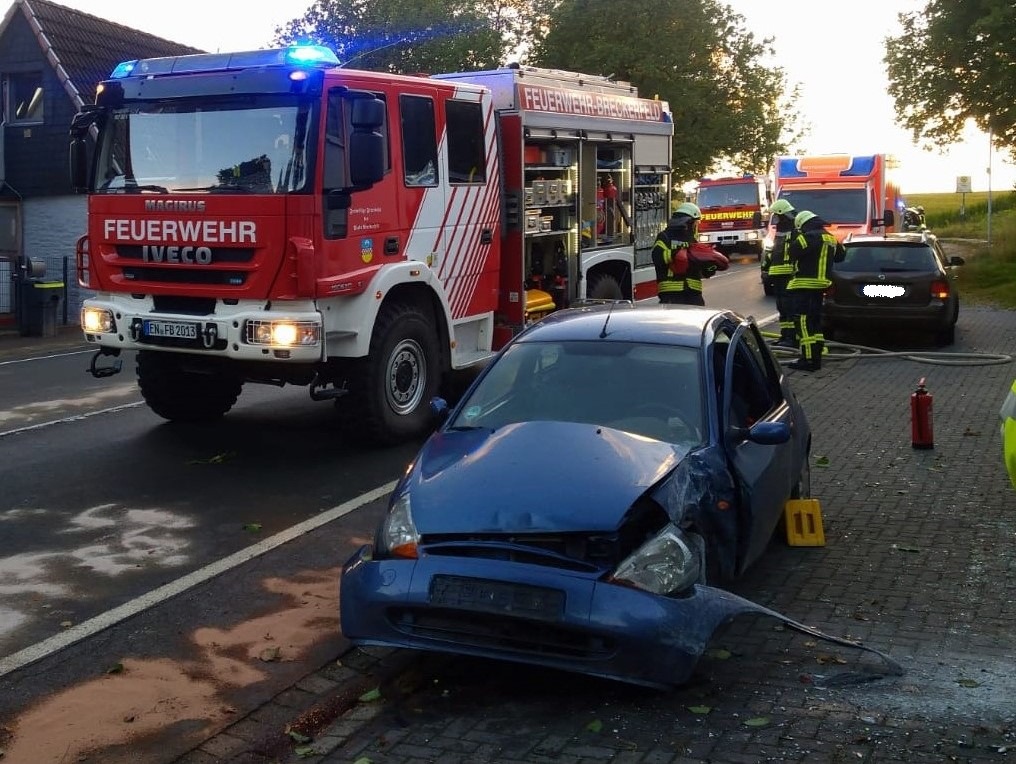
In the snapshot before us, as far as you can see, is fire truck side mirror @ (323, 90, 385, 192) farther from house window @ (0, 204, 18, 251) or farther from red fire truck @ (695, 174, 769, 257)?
red fire truck @ (695, 174, 769, 257)

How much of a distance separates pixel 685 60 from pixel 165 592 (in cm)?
4363

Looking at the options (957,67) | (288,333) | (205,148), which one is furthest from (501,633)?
(957,67)

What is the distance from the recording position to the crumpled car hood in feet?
16.4

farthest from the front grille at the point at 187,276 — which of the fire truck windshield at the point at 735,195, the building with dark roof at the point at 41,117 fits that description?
the fire truck windshield at the point at 735,195

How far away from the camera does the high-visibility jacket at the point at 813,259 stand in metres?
14.3

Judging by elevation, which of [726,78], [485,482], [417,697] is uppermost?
[726,78]

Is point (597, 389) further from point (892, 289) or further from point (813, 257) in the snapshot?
point (892, 289)

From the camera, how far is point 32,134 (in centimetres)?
2831

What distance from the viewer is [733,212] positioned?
37.4 meters

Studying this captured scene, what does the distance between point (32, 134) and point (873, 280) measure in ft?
64.9

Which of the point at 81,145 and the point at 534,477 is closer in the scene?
the point at 534,477

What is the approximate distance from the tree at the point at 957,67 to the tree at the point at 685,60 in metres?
10.1

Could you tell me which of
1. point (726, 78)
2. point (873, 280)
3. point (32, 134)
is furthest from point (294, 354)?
point (726, 78)

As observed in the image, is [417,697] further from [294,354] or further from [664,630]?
[294,354]
